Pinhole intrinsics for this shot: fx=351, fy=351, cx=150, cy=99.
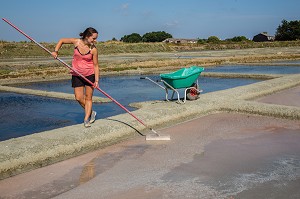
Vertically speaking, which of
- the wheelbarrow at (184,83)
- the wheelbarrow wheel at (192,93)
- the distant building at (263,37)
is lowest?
the wheelbarrow wheel at (192,93)

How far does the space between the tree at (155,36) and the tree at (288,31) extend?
32.4 metres

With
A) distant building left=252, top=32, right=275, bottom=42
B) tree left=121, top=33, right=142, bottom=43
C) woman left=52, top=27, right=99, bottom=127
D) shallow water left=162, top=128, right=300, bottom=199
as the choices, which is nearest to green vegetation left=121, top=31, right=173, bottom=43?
tree left=121, top=33, right=142, bottom=43

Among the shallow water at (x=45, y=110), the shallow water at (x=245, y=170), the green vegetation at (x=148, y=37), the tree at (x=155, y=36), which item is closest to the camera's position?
the shallow water at (x=245, y=170)

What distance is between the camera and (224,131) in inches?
218

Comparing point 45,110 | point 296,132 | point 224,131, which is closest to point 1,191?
point 224,131

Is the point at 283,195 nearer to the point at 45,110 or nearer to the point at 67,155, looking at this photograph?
the point at 67,155

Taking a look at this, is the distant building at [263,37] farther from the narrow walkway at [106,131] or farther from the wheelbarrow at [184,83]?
the narrow walkway at [106,131]

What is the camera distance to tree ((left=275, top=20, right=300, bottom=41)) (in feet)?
256

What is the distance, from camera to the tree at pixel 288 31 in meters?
77.9

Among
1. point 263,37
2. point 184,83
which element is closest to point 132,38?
point 263,37

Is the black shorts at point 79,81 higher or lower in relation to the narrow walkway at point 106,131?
higher

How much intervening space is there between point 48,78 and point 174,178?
1286 cm

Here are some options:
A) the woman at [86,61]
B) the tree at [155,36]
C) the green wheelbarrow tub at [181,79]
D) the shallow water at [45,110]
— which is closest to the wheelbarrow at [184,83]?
the green wheelbarrow tub at [181,79]

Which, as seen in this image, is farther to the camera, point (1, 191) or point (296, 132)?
point (296, 132)
